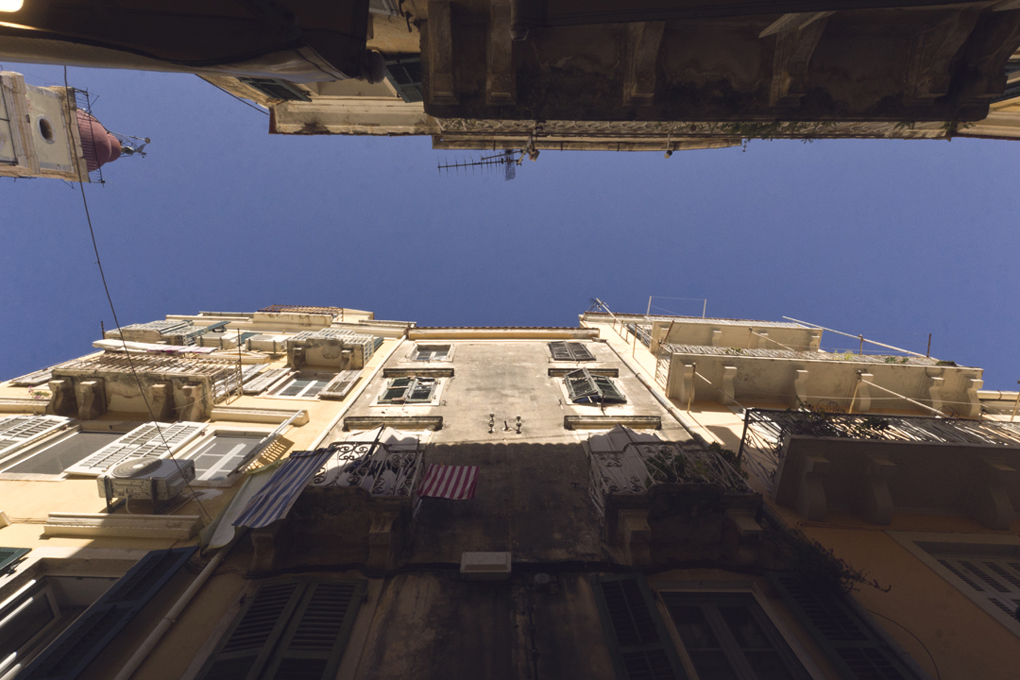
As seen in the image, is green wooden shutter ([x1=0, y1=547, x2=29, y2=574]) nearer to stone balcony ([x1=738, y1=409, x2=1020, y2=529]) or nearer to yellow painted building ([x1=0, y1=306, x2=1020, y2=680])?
yellow painted building ([x1=0, y1=306, x2=1020, y2=680])

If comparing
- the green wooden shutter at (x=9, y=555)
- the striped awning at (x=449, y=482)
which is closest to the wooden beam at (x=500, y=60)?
the striped awning at (x=449, y=482)

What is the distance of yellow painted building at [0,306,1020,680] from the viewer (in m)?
6.29

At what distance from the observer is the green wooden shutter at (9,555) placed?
7.31 m

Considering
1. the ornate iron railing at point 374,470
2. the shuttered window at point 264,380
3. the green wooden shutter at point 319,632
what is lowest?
the green wooden shutter at point 319,632

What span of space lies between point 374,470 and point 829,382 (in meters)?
15.3

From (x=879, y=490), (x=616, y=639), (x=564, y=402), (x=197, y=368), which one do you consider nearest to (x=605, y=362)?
(x=564, y=402)

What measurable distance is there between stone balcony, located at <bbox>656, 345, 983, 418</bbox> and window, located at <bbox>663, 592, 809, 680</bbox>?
24.2 ft

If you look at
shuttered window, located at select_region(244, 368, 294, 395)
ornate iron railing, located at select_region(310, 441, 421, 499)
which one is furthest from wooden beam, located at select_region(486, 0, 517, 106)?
shuttered window, located at select_region(244, 368, 294, 395)

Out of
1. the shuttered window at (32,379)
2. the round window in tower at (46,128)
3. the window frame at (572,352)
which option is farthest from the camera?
the round window in tower at (46,128)

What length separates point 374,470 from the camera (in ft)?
28.6

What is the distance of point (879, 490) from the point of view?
8547 mm

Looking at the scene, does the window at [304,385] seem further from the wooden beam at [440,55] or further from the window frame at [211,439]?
the wooden beam at [440,55]

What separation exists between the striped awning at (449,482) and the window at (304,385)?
8.69 m

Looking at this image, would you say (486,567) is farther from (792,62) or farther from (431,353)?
(431,353)
